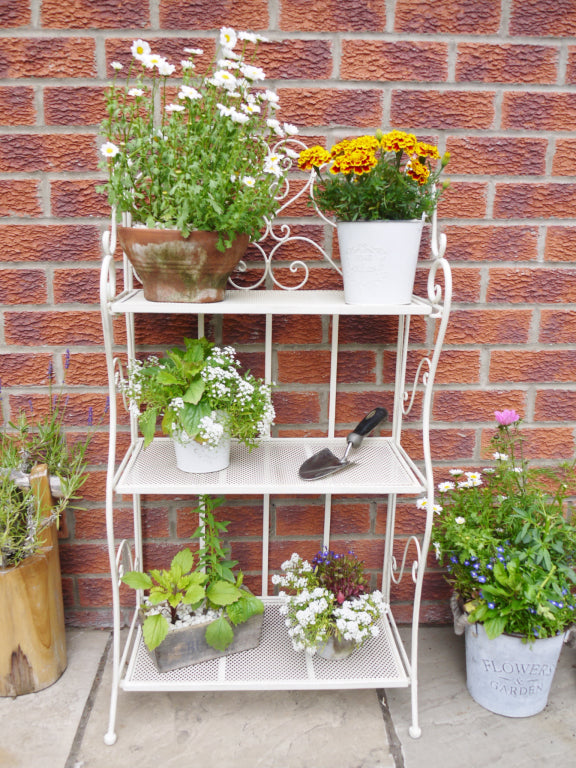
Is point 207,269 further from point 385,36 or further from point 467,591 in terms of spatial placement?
point 467,591

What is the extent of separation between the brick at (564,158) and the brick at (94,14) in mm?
1025

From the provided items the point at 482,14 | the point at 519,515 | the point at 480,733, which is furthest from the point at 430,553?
the point at 482,14

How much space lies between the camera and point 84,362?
158cm

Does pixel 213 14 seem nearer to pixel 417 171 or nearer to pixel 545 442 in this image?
pixel 417 171

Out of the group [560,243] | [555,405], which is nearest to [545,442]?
[555,405]

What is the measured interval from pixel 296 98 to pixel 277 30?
15 centimetres

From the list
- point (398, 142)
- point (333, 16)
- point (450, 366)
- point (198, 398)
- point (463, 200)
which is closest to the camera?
point (398, 142)

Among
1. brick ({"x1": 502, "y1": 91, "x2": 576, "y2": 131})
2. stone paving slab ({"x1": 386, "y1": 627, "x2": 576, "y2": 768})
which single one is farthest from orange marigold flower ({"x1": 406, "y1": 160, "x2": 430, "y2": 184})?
stone paving slab ({"x1": 386, "y1": 627, "x2": 576, "y2": 768})

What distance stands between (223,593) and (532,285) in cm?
109

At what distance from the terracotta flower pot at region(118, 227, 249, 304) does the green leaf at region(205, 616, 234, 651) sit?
76cm

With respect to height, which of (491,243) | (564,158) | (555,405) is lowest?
(555,405)

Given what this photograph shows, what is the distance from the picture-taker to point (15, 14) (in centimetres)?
139

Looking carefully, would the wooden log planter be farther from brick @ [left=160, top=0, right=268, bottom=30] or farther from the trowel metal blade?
brick @ [left=160, top=0, right=268, bottom=30]

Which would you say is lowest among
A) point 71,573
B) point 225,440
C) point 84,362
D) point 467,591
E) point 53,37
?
point 71,573
